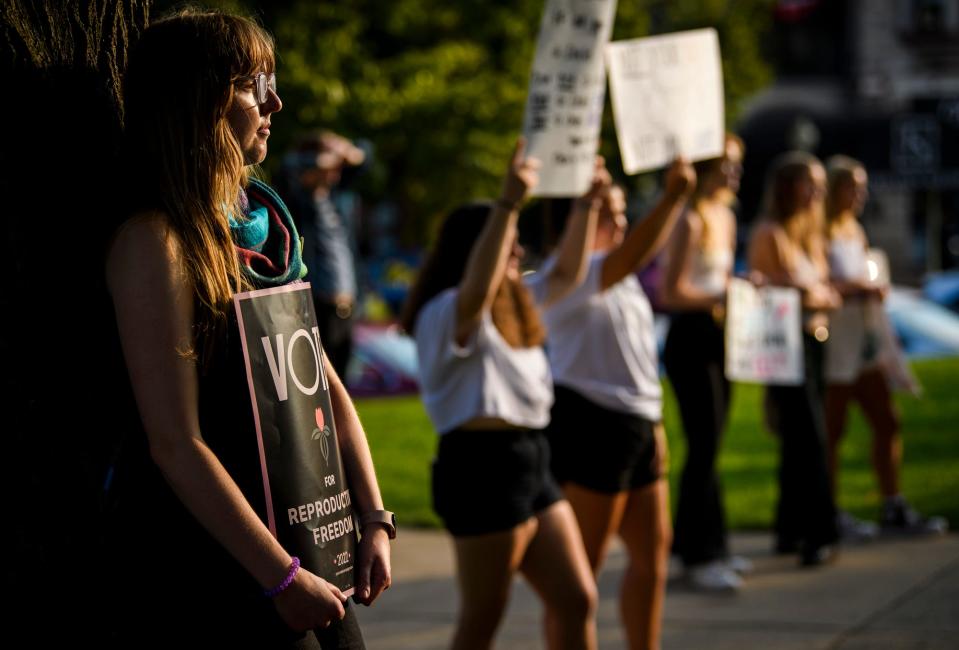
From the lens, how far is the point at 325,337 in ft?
25.1

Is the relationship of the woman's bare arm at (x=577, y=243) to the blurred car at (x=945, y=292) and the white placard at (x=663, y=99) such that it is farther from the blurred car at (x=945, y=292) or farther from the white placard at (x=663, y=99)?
the blurred car at (x=945, y=292)

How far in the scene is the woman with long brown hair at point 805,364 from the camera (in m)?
7.25

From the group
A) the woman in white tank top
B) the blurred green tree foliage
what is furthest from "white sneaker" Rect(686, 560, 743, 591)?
the blurred green tree foliage

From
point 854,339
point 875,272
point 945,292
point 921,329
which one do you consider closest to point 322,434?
point 854,339

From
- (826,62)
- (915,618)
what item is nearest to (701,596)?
(915,618)

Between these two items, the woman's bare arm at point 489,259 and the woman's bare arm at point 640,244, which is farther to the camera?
the woman's bare arm at point 640,244

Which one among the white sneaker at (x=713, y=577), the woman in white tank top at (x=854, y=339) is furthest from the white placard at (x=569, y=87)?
the woman in white tank top at (x=854, y=339)

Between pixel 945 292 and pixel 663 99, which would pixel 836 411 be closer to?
pixel 663 99

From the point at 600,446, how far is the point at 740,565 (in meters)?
2.48

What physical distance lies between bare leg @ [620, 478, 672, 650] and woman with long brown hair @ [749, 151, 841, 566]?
7.77 ft

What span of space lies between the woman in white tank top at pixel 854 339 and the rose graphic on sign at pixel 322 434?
5989mm

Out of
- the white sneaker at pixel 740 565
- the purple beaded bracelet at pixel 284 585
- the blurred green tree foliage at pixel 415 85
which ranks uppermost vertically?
the blurred green tree foliage at pixel 415 85

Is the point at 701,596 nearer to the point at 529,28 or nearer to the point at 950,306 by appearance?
the point at 529,28

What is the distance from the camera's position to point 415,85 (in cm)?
1898
